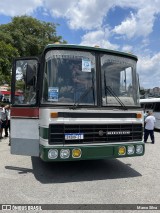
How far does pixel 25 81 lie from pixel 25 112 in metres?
0.74

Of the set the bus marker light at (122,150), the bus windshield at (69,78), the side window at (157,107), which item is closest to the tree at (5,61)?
the side window at (157,107)

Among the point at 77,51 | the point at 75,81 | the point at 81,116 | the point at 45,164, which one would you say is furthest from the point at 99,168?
the point at 77,51

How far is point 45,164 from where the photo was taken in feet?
28.3

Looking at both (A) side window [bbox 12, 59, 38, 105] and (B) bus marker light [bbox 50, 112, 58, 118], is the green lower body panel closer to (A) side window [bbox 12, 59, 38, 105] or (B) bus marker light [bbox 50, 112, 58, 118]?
(B) bus marker light [bbox 50, 112, 58, 118]

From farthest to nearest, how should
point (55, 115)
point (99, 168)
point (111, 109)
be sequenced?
1. point (99, 168)
2. point (111, 109)
3. point (55, 115)

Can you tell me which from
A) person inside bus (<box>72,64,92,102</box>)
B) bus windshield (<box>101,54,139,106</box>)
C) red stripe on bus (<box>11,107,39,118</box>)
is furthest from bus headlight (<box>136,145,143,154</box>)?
red stripe on bus (<box>11,107,39,118</box>)

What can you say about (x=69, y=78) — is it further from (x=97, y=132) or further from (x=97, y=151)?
(x=97, y=151)

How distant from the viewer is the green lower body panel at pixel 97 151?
21.9 ft

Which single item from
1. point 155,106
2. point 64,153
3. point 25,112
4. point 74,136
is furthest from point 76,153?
point 155,106

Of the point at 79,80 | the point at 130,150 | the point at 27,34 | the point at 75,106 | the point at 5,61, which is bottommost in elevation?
the point at 130,150

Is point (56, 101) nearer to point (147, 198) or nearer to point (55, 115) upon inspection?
point (55, 115)

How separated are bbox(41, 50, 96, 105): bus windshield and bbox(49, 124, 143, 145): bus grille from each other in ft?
1.81

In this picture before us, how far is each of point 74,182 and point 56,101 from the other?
185 cm

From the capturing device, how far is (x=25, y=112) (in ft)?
24.4
